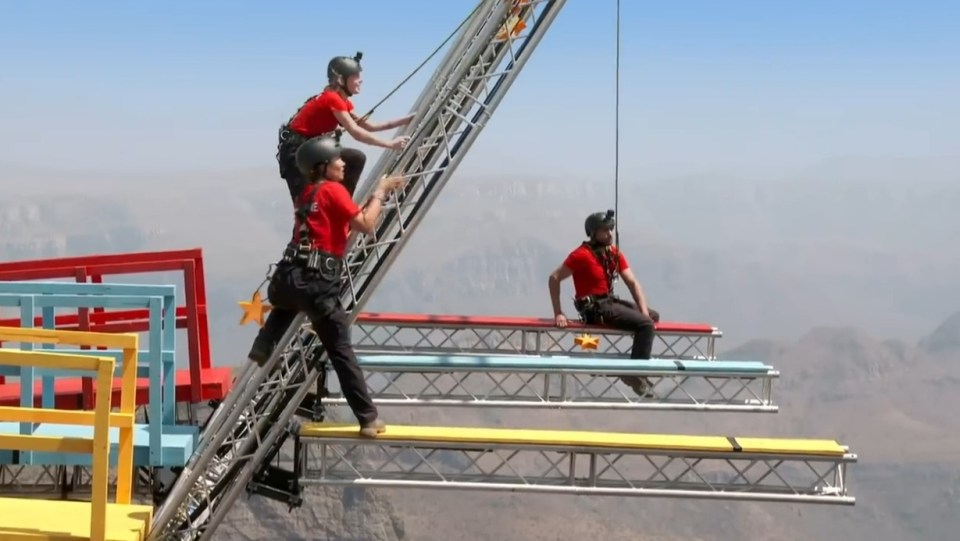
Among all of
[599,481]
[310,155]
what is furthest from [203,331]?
[599,481]

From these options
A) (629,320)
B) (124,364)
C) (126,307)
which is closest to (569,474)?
(629,320)

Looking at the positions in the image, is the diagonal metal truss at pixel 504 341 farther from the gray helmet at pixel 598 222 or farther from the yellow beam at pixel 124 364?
the yellow beam at pixel 124 364

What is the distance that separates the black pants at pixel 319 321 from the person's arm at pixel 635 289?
19.9 ft

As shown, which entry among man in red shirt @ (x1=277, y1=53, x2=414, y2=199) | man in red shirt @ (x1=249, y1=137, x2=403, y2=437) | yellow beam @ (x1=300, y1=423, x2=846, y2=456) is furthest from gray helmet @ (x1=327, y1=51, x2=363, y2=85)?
yellow beam @ (x1=300, y1=423, x2=846, y2=456)

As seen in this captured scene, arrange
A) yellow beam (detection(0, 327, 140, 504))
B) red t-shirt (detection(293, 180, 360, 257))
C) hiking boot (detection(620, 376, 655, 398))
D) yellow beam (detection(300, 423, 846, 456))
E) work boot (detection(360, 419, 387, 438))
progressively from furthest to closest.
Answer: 1. hiking boot (detection(620, 376, 655, 398))
2. yellow beam (detection(300, 423, 846, 456))
3. work boot (detection(360, 419, 387, 438))
4. red t-shirt (detection(293, 180, 360, 257))
5. yellow beam (detection(0, 327, 140, 504))

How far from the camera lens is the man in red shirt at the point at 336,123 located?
13766mm

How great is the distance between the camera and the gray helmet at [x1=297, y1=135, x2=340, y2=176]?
37.3 ft

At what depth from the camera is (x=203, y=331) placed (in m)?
14.6

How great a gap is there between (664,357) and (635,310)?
1.07 m

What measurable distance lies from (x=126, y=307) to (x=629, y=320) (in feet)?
26.7

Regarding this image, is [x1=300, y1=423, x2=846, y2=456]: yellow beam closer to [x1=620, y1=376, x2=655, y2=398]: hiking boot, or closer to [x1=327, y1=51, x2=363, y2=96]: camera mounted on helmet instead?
[x1=620, y1=376, x2=655, y2=398]: hiking boot

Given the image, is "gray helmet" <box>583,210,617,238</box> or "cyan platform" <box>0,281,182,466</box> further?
"gray helmet" <box>583,210,617,238</box>

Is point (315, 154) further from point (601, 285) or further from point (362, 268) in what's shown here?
point (601, 285)

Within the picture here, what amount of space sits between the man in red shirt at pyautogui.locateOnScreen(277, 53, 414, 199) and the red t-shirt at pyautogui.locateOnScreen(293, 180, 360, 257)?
2147 millimetres
